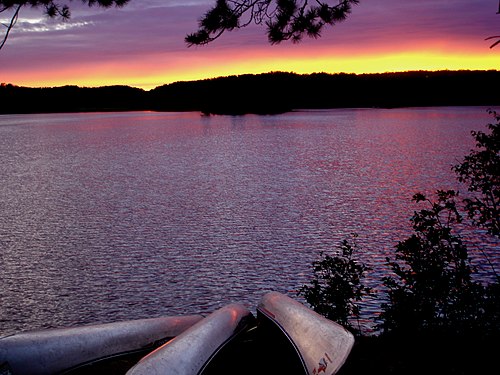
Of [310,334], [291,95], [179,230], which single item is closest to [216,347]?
[310,334]

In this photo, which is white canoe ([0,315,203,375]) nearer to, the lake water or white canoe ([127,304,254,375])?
white canoe ([127,304,254,375])

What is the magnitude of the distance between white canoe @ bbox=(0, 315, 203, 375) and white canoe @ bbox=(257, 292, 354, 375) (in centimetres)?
98

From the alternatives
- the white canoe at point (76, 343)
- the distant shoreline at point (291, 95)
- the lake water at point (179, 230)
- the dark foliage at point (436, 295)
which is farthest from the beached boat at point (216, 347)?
the distant shoreline at point (291, 95)

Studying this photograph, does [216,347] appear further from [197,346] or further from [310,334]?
[310,334]

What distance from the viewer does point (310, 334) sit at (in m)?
5.68

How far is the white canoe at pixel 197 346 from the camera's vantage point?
16.2 feet

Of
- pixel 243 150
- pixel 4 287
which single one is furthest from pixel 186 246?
pixel 243 150

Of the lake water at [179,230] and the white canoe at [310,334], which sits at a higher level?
the white canoe at [310,334]

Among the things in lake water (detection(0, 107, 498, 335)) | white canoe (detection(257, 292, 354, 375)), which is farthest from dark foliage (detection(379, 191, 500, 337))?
lake water (detection(0, 107, 498, 335))

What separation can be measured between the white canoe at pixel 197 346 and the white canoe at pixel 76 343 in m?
0.54

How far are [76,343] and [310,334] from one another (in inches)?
88.4

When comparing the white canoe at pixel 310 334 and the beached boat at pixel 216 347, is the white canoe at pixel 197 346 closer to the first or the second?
the beached boat at pixel 216 347

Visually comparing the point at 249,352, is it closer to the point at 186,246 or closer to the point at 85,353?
the point at 85,353

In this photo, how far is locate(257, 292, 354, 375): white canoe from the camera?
17.0 feet
